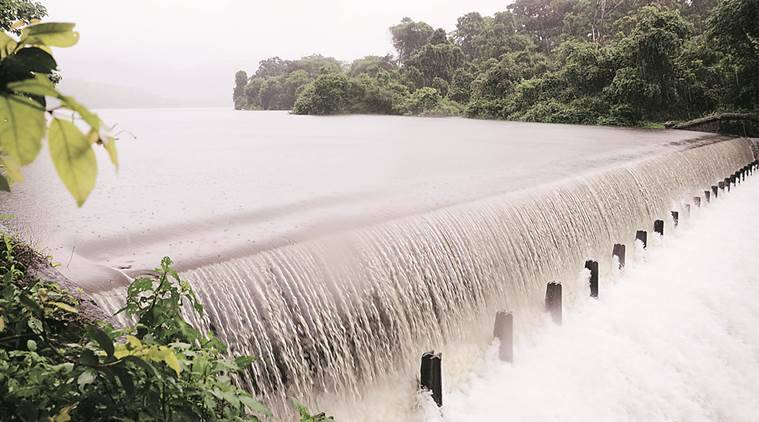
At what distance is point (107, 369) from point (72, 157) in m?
0.87

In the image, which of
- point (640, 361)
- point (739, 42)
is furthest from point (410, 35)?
point (640, 361)

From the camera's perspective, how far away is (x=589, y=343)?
5.58 meters

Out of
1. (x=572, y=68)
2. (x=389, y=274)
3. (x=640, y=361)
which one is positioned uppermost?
(x=572, y=68)

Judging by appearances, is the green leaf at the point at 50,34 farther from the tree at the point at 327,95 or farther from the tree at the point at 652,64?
the tree at the point at 327,95

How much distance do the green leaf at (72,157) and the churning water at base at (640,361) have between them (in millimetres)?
3849

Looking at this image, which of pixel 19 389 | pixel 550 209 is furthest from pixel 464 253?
pixel 19 389

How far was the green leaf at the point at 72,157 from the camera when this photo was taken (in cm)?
62

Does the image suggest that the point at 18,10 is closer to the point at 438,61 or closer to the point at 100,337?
the point at 100,337

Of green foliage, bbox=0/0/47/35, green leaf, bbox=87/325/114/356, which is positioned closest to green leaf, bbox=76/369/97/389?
green leaf, bbox=87/325/114/356

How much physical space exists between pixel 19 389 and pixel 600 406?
4388 millimetres

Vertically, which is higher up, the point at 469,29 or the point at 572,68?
the point at 469,29

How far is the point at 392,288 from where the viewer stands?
4.54 meters

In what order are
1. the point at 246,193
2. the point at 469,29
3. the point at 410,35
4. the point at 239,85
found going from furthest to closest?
1. the point at 239,85
2. the point at 410,35
3. the point at 469,29
4. the point at 246,193

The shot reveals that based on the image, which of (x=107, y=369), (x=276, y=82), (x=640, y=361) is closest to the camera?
(x=107, y=369)
